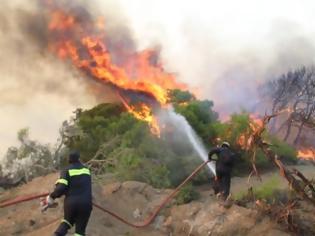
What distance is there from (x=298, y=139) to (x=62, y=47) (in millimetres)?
19169

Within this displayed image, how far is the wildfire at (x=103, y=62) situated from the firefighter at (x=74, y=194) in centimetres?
1636

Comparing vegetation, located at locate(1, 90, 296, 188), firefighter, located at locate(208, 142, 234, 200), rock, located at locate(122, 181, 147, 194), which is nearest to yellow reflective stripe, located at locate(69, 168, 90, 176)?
firefighter, located at locate(208, 142, 234, 200)

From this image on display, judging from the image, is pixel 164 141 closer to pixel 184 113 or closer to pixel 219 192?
pixel 184 113

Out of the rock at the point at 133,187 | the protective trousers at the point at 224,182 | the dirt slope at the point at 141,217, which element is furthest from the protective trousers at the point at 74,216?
the rock at the point at 133,187

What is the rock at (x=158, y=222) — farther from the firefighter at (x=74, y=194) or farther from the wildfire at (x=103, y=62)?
the wildfire at (x=103, y=62)

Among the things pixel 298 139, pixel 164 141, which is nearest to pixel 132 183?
pixel 164 141

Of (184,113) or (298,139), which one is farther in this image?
(298,139)

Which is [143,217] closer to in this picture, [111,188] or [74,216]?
[111,188]

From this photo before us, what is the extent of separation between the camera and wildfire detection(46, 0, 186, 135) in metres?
28.3

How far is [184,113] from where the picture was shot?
1069 inches

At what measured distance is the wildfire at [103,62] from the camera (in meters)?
28.3

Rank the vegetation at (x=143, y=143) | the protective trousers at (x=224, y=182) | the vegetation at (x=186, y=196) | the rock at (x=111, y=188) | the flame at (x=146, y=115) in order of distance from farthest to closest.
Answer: the flame at (x=146, y=115) < the vegetation at (x=143, y=143) < the vegetation at (x=186, y=196) < the rock at (x=111, y=188) < the protective trousers at (x=224, y=182)

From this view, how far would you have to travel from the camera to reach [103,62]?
94.2 feet

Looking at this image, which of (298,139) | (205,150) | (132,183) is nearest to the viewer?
(132,183)
